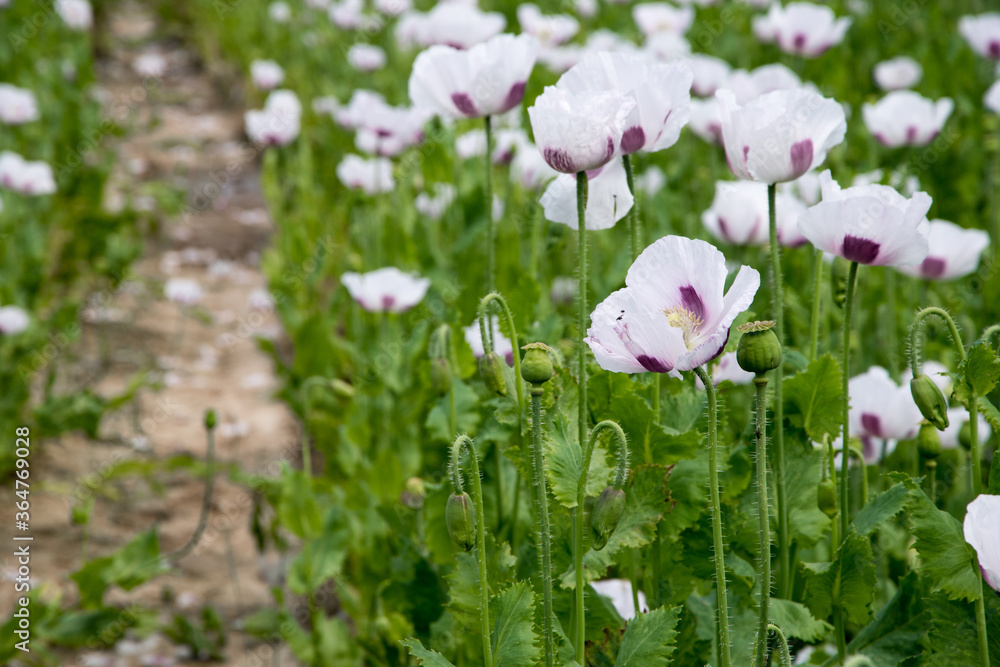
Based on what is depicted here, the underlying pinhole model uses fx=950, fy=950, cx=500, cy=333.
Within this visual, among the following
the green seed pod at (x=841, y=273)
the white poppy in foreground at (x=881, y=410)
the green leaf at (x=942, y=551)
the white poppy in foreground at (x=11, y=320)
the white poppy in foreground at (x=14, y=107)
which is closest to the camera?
the green leaf at (x=942, y=551)

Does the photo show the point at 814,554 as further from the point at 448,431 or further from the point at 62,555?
the point at 62,555

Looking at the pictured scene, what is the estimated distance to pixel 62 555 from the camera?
2.64 meters

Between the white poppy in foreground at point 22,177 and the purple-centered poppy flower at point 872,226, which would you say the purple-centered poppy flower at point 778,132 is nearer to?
the purple-centered poppy flower at point 872,226

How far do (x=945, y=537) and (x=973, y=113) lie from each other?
3145mm

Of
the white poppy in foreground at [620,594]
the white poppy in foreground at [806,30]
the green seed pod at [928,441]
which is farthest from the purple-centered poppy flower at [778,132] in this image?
the white poppy in foreground at [806,30]

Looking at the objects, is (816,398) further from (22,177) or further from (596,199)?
(22,177)

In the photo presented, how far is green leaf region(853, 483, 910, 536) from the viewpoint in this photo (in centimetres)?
119

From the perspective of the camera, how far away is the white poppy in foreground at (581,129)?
43.7 inches

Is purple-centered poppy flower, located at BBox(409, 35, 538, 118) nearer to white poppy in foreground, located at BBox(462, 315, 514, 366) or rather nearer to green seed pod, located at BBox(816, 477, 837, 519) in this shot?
white poppy in foreground, located at BBox(462, 315, 514, 366)

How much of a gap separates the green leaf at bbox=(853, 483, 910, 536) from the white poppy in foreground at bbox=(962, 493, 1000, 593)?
0.73ft

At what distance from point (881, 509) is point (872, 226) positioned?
0.36m

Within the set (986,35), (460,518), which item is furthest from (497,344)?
(986,35)

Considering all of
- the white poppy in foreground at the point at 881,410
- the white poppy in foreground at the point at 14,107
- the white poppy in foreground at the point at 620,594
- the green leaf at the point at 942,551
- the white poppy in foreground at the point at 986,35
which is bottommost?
the white poppy in foreground at the point at 620,594

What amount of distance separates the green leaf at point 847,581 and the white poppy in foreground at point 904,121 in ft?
4.92
